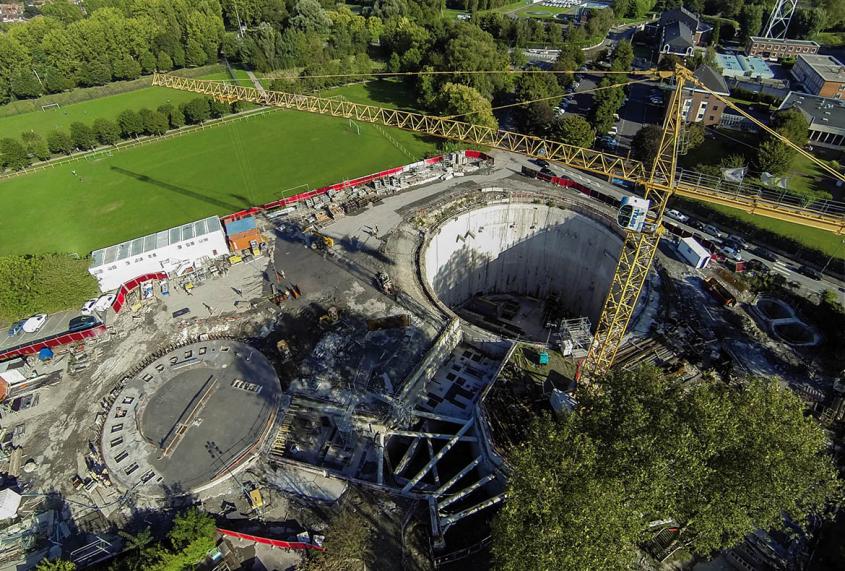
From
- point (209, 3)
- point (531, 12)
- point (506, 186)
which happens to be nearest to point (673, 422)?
point (506, 186)

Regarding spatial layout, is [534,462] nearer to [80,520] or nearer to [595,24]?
[80,520]

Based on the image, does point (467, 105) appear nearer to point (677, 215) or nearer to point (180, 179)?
point (677, 215)

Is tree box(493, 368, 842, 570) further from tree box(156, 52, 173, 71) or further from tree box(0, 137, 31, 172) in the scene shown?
tree box(156, 52, 173, 71)

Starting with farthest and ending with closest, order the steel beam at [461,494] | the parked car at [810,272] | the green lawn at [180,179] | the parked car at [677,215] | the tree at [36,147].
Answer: the tree at [36,147] → the green lawn at [180,179] → the parked car at [677,215] → the parked car at [810,272] → the steel beam at [461,494]

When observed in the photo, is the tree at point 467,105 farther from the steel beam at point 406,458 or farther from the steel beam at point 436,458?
the steel beam at point 406,458

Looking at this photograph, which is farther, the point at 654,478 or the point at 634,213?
the point at 634,213

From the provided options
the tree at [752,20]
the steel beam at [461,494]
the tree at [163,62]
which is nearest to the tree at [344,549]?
the steel beam at [461,494]

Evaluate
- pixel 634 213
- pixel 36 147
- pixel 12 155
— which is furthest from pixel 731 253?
pixel 12 155
